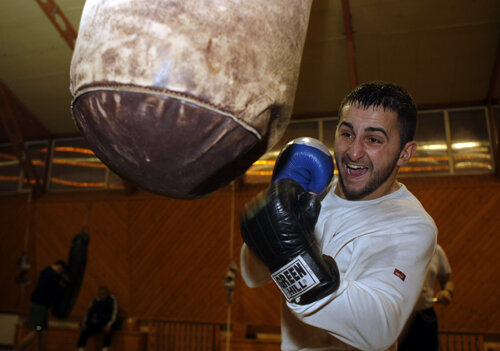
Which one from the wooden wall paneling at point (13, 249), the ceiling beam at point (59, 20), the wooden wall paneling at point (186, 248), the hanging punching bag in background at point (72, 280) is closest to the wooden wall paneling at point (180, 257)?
the wooden wall paneling at point (186, 248)

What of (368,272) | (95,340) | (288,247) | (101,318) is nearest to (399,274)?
(368,272)

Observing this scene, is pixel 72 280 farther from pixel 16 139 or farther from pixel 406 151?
pixel 406 151

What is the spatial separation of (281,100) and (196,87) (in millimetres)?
280

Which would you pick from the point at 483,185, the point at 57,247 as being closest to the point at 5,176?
the point at 57,247

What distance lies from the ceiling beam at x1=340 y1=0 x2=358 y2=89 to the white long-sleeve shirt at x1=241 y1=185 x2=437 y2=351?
6.38 m

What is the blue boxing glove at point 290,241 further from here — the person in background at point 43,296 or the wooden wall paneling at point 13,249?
the wooden wall paneling at point 13,249

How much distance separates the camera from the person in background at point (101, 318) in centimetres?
814

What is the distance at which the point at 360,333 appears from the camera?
130 cm

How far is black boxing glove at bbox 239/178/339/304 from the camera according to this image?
1.31m

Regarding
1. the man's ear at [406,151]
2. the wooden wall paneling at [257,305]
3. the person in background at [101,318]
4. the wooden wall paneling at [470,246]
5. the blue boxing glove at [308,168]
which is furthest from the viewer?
the wooden wall paneling at [257,305]

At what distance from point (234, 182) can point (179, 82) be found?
8049 millimetres

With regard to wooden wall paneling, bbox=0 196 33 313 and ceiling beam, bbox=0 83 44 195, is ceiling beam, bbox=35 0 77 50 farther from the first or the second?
wooden wall paneling, bbox=0 196 33 313

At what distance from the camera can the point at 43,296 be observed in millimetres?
7203

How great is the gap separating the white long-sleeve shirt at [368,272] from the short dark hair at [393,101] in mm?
275
